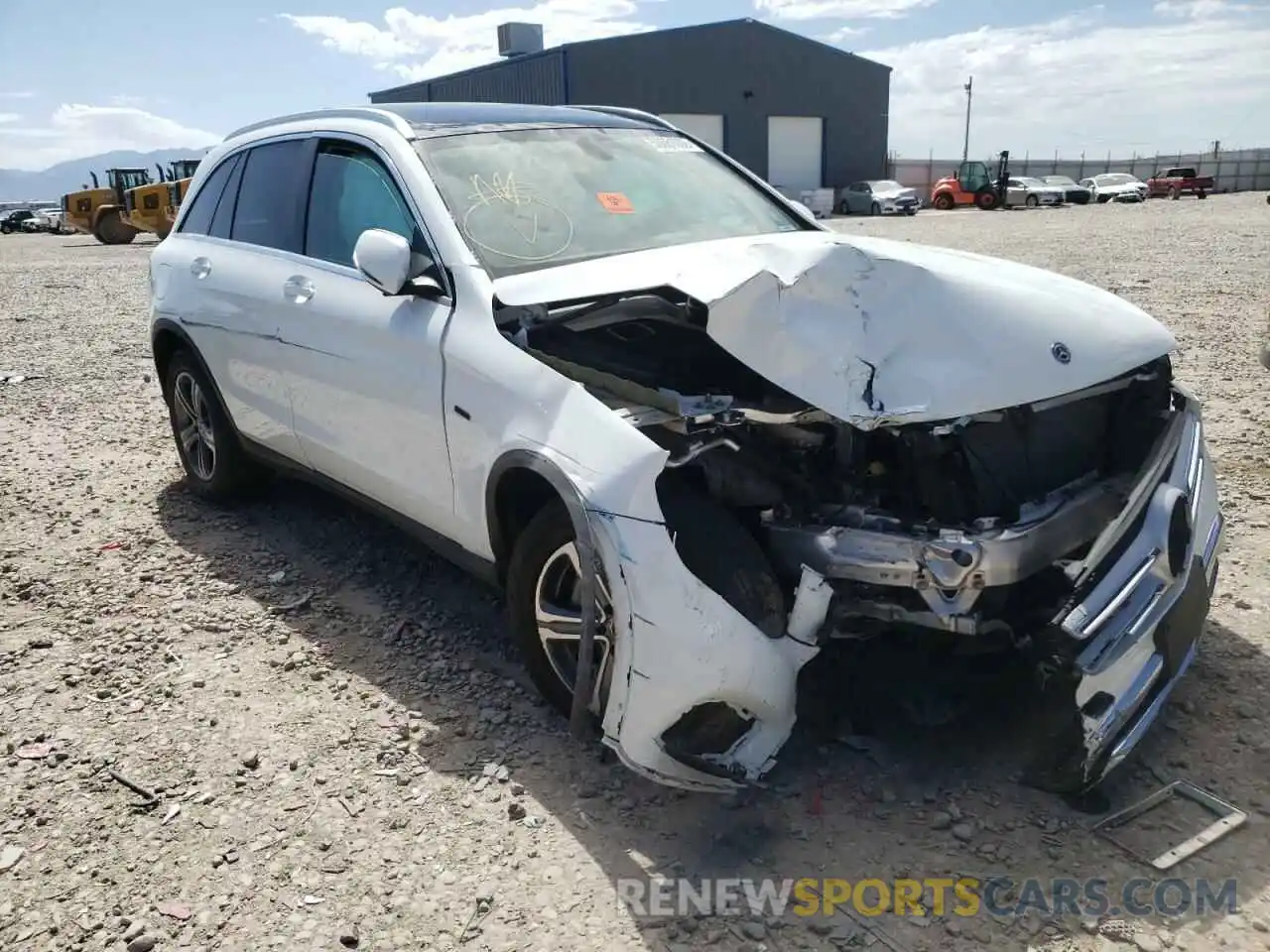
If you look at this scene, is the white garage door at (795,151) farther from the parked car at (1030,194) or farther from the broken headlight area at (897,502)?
the broken headlight area at (897,502)

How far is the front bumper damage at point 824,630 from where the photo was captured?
2434 mm

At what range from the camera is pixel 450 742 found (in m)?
3.11

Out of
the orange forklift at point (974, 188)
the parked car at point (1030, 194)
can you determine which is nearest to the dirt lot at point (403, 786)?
the orange forklift at point (974, 188)

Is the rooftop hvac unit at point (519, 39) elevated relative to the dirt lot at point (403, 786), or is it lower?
elevated

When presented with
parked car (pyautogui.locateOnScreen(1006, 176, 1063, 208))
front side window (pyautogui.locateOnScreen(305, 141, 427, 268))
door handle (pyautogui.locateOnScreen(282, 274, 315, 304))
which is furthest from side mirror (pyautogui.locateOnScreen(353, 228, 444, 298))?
parked car (pyautogui.locateOnScreen(1006, 176, 1063, 208))

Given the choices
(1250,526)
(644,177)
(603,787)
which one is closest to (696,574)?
(603,787)

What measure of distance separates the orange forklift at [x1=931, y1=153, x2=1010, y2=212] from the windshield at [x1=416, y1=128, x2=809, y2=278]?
36317mm

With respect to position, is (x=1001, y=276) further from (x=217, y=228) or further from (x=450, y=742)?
(x=217, y=228)

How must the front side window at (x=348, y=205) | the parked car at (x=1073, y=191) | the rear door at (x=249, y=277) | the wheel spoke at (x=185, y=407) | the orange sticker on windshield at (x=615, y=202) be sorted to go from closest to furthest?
the front side window at (x=348, y=205), the orange sticker on windshield at (x=615, y=202), the rear door at (x=249, y=277), the wheel spoke at (x=185, y=407), the parked car at (x=1073, y=191)

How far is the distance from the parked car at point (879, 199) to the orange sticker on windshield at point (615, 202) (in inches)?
1396

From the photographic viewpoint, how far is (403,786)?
9.54 ft

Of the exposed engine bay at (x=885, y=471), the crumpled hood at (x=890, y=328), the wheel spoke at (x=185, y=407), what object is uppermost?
the crumpled hood at (x=890, y=328)

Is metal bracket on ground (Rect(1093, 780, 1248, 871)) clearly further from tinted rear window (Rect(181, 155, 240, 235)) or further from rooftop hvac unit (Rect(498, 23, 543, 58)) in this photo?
rooftop hvac unit (Rect(498, 23, 543, 58))

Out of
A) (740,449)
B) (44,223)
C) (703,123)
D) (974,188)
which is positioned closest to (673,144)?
(740,449)
